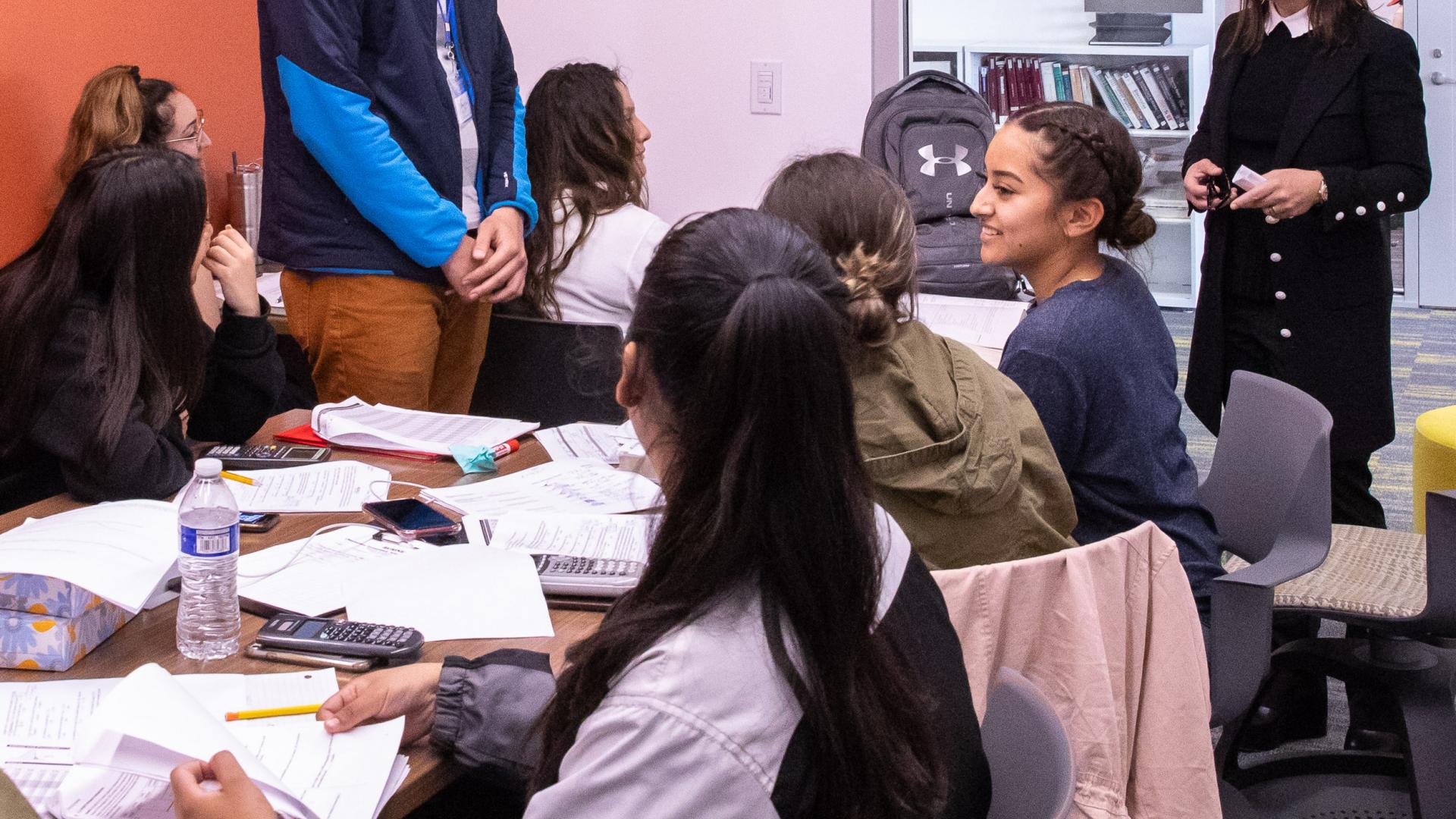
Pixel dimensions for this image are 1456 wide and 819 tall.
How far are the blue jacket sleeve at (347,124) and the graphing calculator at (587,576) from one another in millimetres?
1036

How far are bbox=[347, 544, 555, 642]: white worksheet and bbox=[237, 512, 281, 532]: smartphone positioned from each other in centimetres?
23

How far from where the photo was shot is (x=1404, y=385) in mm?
5223

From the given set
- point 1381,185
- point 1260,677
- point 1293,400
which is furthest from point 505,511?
point 1381,185

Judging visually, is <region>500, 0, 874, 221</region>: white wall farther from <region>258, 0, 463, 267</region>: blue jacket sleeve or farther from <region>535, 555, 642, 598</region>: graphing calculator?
<region>535, 555, 642, 598</region>: graphing calculator

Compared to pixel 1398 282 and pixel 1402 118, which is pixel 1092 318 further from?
pixel 1398 282

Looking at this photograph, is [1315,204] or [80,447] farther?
[1315,204]

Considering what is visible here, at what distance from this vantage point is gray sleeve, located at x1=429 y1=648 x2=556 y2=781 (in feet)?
3.93

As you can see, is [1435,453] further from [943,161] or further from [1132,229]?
[943,161]

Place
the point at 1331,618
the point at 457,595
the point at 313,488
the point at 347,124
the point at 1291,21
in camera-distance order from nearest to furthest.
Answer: the point at 457,595
the point at 313,488
the point at 1331,618
the point at 347,124
the point at 1291,21

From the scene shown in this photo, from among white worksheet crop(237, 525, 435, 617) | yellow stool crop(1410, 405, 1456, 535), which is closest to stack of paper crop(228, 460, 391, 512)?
white worksheet crop(237, 525, 435, 617)

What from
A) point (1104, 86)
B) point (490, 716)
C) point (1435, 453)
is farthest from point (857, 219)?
point (1104, 86)

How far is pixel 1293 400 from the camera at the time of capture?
2113 millimetres

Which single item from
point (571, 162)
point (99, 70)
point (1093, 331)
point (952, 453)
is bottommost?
point (952, 453)

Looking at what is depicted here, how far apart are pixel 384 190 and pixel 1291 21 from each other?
192 centimetres
